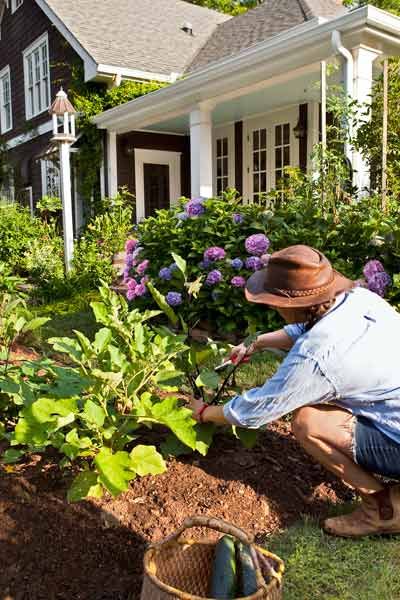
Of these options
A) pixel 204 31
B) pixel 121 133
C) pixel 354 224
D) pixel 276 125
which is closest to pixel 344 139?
pixel 354 224

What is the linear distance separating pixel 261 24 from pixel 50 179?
6.88 metres

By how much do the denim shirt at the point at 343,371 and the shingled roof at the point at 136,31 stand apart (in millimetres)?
11949

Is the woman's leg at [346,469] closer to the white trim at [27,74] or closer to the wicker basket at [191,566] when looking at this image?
the wicker basket at [191,566]

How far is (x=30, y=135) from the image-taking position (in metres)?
16.7

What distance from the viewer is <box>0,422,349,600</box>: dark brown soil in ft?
6.87

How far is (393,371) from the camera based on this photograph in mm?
2227

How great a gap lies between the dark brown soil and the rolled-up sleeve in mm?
492

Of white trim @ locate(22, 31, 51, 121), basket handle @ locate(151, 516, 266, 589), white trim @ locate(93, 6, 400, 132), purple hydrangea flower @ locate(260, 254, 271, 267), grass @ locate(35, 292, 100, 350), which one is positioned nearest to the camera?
basket handle @ locate(151, 516, 266, 589)

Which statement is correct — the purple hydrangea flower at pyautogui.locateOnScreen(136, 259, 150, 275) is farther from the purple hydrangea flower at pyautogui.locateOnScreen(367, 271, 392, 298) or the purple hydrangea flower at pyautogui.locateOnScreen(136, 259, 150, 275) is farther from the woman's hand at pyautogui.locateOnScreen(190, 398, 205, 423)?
the woman's hand at pyautogui.locateOnScreen(190, 398, 205, 423)

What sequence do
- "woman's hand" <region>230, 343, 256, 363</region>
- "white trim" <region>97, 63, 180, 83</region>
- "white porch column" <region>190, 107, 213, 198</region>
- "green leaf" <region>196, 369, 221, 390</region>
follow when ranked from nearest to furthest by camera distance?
"green leaf" <region>196, 369, 221, 390</region>
"woman's hand" <region>230, 343, 256, 363</region>
"white porch column" <region>190, 107, 213, 198</region>
"white trim" <region>97, 63, 180, 83</region>

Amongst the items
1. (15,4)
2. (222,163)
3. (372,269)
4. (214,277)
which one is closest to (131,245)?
(214,277)

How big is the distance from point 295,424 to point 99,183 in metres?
12.3

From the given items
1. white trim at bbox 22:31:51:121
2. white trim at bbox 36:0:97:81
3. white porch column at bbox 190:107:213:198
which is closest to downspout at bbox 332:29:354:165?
white porch column at bbox 190:107:213:198

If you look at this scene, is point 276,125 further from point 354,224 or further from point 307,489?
point 307,489
